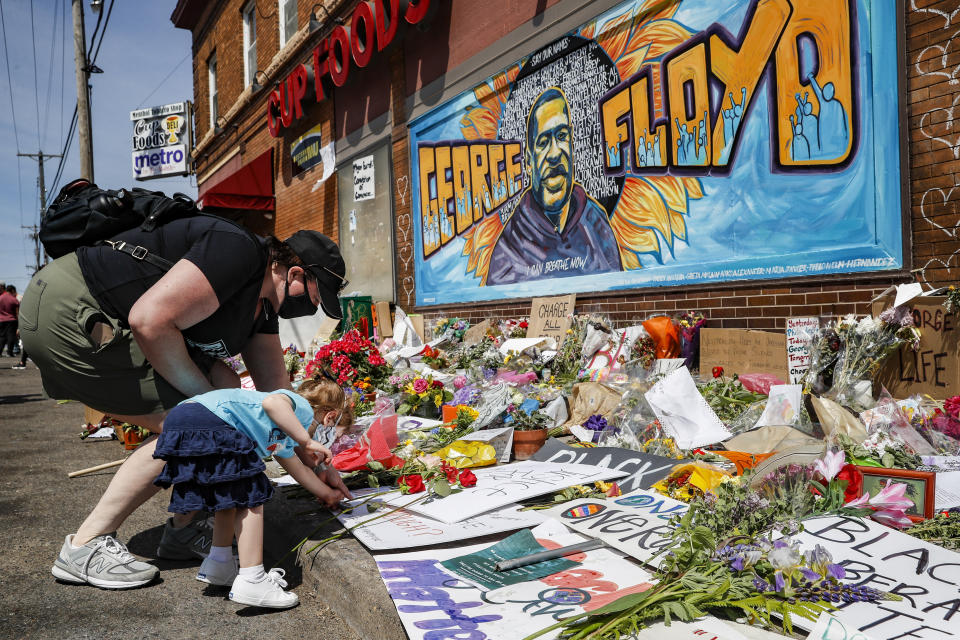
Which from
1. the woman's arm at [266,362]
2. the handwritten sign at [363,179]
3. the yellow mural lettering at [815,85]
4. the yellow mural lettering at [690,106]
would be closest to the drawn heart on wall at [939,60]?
the yellow mural lettering at [815,85]

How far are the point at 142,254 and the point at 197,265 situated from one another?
0.85 ft

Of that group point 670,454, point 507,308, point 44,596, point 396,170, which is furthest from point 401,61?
point 44,596

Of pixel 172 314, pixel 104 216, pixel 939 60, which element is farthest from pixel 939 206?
pixel 104 216

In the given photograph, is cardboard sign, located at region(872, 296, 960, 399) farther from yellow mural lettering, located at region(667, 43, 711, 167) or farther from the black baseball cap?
the black baseball cap

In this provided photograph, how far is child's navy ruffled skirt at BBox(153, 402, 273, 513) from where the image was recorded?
2.26 m

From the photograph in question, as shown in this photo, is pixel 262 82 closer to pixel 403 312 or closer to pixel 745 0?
pixel 403 312

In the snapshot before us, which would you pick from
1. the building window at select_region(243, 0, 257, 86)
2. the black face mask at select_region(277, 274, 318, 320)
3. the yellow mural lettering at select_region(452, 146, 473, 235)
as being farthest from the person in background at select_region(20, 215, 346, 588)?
the building window at select_region(243, 0, 257, 86)

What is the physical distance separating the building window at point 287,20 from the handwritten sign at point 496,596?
1267 cm

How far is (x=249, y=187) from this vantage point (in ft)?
45.0

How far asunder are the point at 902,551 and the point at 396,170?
27.9 feet

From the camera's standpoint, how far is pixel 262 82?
13.8m

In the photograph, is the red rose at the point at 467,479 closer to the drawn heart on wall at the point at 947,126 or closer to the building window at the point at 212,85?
the drawn heart on wall at the point at 947,126

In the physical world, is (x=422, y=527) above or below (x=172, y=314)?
below

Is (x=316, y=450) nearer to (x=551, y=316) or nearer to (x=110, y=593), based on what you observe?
(x=110, y=593)
